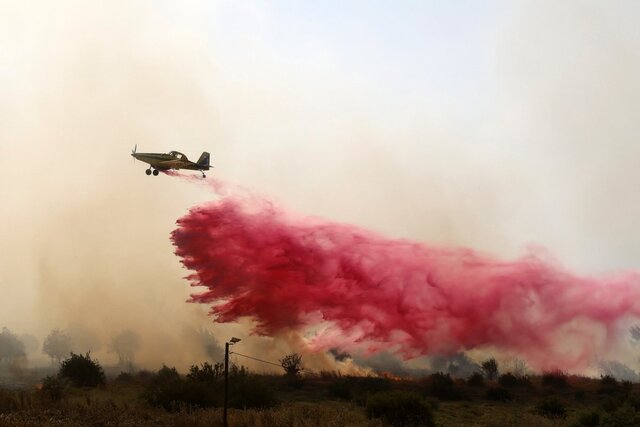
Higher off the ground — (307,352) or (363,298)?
(363,298)

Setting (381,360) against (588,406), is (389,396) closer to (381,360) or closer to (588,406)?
(588,406)

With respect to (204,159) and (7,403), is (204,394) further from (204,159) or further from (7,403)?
(204,159)

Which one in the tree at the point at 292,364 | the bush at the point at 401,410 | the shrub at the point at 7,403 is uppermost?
the tree at the point at 292,364

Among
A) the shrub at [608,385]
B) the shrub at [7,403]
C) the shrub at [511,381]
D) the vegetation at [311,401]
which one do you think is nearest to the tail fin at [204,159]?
→ the vegetation at [311,401]

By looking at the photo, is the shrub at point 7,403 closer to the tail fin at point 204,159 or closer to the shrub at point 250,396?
the shrub at point 250,396

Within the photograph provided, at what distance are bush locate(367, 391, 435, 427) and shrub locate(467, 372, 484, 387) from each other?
24.3 meters

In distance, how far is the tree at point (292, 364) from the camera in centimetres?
6806

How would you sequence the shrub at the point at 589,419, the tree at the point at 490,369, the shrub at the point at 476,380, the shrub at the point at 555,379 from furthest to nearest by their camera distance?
the tree at the point at 490,369 < the shrub at the point at 476,380 < the shrub at the point at 555,379 < the shrub at the point at 589,419

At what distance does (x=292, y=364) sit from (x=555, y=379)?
2840cm

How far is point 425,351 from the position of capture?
2667 inches

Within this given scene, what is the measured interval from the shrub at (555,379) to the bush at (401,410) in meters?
28.5

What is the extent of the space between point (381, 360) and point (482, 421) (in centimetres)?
5045

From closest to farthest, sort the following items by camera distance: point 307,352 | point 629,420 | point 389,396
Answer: point 629,420 < point 389,396 < point 307,352

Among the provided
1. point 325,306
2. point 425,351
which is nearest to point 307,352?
point 325,306
